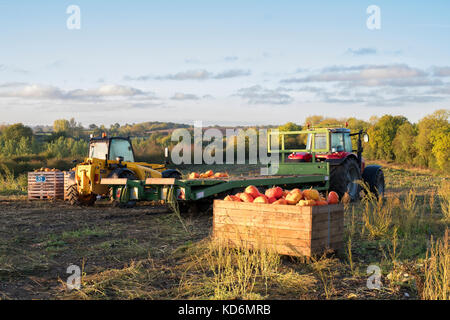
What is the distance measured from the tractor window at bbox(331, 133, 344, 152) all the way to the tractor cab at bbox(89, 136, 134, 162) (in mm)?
6270

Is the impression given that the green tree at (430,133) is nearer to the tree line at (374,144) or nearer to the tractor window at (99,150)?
the tree line at (374,144)

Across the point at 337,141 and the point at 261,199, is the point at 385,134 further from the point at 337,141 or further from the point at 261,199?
the point at 261,199

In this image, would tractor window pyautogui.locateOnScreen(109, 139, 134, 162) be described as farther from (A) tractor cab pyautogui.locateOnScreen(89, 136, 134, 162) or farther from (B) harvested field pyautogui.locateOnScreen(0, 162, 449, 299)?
(B) harvested field pyautogui.locateOnScreen(0, 162, 449, 299)

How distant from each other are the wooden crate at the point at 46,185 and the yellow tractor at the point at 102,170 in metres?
1.81

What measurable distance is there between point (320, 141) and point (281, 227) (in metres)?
8.06

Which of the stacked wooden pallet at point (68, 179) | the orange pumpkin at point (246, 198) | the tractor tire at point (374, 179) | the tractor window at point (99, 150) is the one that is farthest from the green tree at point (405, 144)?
the orange pumpkin at point (246, 198)

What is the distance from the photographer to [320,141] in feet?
47.3

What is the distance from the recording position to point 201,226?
1027cm

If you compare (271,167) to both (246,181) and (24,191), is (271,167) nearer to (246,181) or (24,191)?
(246,181)

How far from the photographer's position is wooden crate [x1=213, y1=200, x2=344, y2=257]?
21.7 ft

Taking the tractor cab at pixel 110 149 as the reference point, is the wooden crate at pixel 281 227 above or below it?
below

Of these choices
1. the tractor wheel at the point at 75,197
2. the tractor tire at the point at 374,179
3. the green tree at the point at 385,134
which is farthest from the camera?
the green tree at the point at 385,134

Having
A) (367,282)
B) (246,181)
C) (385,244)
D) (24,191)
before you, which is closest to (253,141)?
(24,191)

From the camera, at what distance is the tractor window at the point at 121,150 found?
14462 millimetres
